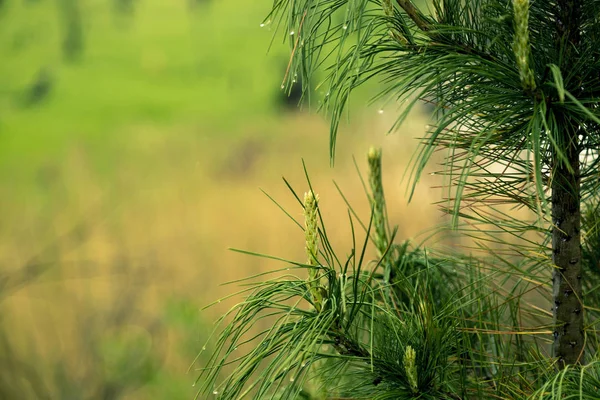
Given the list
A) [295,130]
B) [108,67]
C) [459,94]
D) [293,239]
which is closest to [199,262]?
[293,239]

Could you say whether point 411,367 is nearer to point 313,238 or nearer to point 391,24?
point 313,238

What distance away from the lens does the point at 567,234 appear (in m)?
0.43

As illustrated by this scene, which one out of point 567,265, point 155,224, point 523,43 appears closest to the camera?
point 523,43

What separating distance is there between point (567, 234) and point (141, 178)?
1876 mm

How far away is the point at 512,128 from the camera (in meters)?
0.40

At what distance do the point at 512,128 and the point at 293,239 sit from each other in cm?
169

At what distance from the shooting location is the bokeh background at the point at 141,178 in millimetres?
1886

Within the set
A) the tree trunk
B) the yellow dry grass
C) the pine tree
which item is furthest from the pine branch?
the yellow dry grass

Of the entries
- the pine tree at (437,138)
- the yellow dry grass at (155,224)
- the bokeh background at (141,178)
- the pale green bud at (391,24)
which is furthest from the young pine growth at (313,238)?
the yellow dry grass at (155,224)

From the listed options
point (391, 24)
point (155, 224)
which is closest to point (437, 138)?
point (391, 24)

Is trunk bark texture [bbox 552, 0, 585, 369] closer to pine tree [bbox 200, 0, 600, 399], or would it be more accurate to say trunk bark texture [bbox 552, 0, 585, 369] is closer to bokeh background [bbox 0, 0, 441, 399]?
pine tree [bbox 200, 0, 600, 399]

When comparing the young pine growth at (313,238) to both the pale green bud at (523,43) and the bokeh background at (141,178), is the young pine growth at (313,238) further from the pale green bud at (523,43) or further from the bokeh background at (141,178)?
the bokeh background at (141,178)

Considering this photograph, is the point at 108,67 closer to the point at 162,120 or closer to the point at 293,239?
the point at 162,120

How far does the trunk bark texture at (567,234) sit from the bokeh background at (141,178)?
3.91 feet
